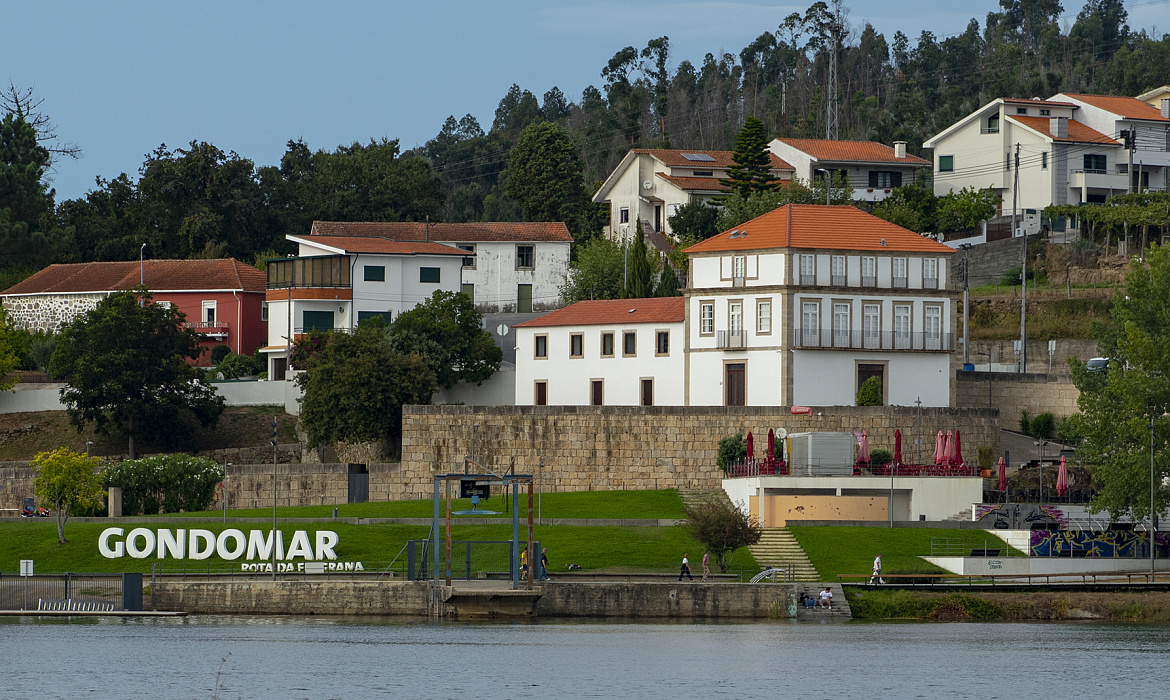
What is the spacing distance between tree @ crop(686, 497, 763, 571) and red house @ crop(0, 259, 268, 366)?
1645 inches

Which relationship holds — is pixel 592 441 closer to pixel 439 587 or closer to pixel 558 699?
pixel 439 587

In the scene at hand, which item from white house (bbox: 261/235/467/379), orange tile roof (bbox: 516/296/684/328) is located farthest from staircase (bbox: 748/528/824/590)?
white house (bbox: 261/235/467/379)

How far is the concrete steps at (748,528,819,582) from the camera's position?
176 feet

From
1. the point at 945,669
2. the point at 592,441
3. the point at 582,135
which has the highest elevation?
the point at 582,135

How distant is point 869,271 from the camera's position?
232 ft

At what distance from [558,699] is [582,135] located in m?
109

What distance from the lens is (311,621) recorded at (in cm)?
5022

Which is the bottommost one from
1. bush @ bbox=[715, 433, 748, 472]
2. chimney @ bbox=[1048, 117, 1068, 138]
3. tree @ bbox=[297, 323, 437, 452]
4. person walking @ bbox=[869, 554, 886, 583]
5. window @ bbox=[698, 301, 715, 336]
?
person walking @ bbox=[869, 554, 886, 583]

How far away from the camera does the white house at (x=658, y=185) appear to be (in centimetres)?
10094

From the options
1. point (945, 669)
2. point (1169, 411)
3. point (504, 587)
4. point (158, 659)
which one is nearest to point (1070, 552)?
point (1169, 411)

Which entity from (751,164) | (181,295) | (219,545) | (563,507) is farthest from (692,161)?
(219,545)

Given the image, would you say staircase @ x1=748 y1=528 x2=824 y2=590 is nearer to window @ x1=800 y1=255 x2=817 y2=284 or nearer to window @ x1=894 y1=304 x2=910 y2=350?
window @ x1=894 y1=304 x2=910 y2=350

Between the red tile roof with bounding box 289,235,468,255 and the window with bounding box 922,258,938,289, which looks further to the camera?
the red tile roof with bounding box 289,235,468,255

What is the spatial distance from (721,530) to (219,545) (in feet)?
54.0
